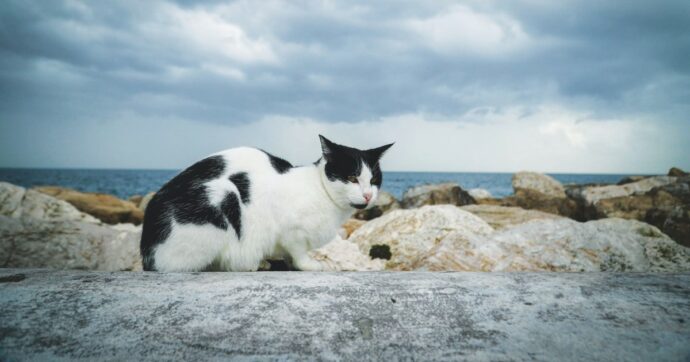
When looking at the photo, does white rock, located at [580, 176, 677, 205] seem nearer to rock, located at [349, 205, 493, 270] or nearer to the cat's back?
rock, located at [349, 205, 493, 270]

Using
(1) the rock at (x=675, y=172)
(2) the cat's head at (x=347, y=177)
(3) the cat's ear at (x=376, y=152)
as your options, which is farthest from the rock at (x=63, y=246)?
(1) the rock at (x=675, y=172)

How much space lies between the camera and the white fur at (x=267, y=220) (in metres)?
2.56

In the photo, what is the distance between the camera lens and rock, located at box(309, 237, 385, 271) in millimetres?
4746

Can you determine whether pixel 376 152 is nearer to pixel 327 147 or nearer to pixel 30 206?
pixel 327 147

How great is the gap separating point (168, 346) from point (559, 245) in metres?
4.33

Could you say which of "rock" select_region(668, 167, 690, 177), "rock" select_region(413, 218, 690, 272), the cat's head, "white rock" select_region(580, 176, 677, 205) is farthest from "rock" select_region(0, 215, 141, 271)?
"rock" select_region(668, 167, 690, 177)

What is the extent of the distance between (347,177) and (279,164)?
62 centimetres

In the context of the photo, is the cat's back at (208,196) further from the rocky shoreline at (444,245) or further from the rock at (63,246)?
the rock at (63,246)

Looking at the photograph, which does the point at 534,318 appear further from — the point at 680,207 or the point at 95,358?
the point at 680,207

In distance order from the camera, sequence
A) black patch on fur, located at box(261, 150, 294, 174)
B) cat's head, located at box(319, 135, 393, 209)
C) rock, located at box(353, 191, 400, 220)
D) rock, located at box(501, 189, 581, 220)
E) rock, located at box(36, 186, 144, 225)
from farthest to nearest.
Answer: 1. rock, located at box(353, 191, 400, 220)
2. rock, located at box(501, 189, 581, 220)
3. rock, located at box(36, 186, 144, 225)
4. black patch on fur, located at box(261, 150, 294, 174)
5. cat's head, located at box(319, 135, 393, 209)

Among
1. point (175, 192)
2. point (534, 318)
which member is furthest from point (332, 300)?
point (175, 192)

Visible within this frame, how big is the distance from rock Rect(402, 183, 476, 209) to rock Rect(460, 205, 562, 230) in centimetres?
446

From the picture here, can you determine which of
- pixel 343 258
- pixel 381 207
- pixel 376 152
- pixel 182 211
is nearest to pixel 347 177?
pixel 376 152

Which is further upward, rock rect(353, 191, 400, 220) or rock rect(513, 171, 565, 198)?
rock rect(513, 171, 565, 198)
